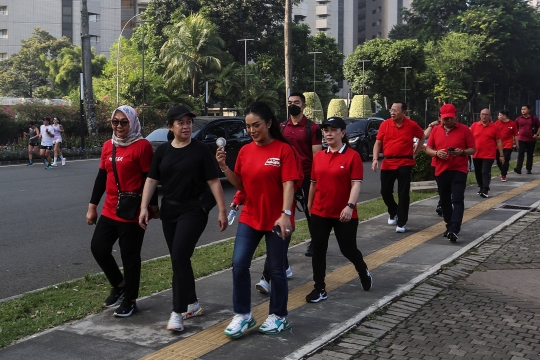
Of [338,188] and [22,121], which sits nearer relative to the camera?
[338,188]

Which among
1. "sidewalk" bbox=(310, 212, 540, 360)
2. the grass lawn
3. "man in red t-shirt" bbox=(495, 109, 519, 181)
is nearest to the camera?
"sidewalk" bbox=(310, 212, 540, 360)

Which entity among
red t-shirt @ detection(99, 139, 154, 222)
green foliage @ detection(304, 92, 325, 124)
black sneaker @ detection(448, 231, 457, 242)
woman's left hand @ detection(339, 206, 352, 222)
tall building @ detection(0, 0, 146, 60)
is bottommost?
black sneaker @ detection(448, 231, 457, 242)

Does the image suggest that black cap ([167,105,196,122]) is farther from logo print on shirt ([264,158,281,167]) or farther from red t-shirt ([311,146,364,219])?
red t-shirt ([311,146,364,219])

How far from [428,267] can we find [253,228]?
120 inches

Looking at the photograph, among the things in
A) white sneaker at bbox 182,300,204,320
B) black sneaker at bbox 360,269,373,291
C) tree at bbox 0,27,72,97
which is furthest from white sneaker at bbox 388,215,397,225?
tree at bbox 0,27,72,97

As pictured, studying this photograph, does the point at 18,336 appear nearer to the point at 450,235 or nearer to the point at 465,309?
the point at 465,309

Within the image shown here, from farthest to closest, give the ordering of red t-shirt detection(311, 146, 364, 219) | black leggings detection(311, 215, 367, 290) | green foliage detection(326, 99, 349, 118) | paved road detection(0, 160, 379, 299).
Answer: green foliage detection(326, 99, 349, 118)
paved road detection(0, 160, 379, 299)
red t-shirt detection(311, 146, 364, 219)
black leggings detection(311, 215, 367, 290)

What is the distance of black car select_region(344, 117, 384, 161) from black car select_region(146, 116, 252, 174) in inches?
392

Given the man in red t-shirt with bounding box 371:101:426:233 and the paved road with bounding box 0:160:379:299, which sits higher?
the man in red t-shirt with bounding box 371:101:426:233

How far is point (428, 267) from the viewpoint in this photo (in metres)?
7.89

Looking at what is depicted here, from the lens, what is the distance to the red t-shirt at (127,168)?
5.88 meters

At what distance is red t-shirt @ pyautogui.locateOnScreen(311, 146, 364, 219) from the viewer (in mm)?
6574

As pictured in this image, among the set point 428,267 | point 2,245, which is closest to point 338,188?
point 428,267

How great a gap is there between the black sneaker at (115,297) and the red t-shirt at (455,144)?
493 cm
